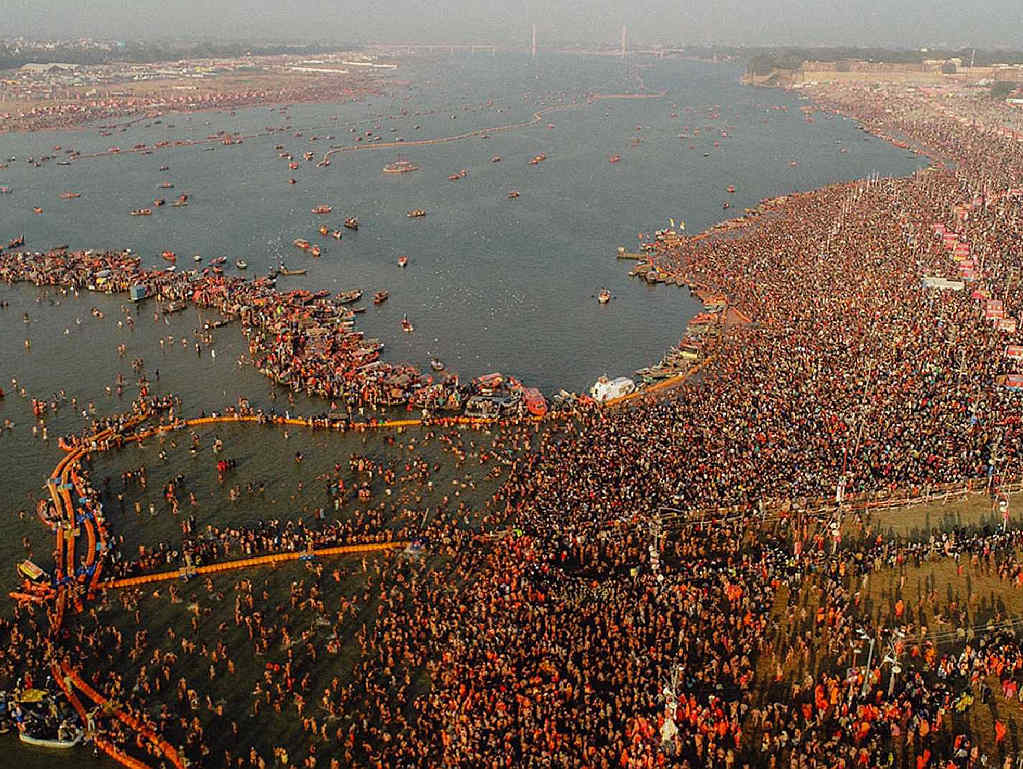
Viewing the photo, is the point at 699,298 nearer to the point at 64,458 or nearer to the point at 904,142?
the point at 64,458

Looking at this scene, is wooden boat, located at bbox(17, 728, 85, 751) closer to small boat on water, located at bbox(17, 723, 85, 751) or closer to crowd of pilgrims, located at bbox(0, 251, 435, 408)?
small boat on water, located at bbox(17, 723, 85, 751)

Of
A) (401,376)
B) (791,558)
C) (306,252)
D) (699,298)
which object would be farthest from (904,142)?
(791,558)

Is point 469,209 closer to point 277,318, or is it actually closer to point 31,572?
point 277,318

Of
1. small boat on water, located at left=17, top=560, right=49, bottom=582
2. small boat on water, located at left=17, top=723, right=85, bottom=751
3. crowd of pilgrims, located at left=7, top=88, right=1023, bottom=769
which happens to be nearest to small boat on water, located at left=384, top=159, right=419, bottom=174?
crowd of pilgrims, located at left=7, top=88, right=1023, bottom=769

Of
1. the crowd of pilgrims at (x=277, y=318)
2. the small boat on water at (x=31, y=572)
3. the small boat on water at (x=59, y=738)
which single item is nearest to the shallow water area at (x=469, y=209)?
the crowd of pilgrims at (x=277, y=318)

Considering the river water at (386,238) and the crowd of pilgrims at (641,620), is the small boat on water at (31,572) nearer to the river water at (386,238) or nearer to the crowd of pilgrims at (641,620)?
the river water at (386,238)
